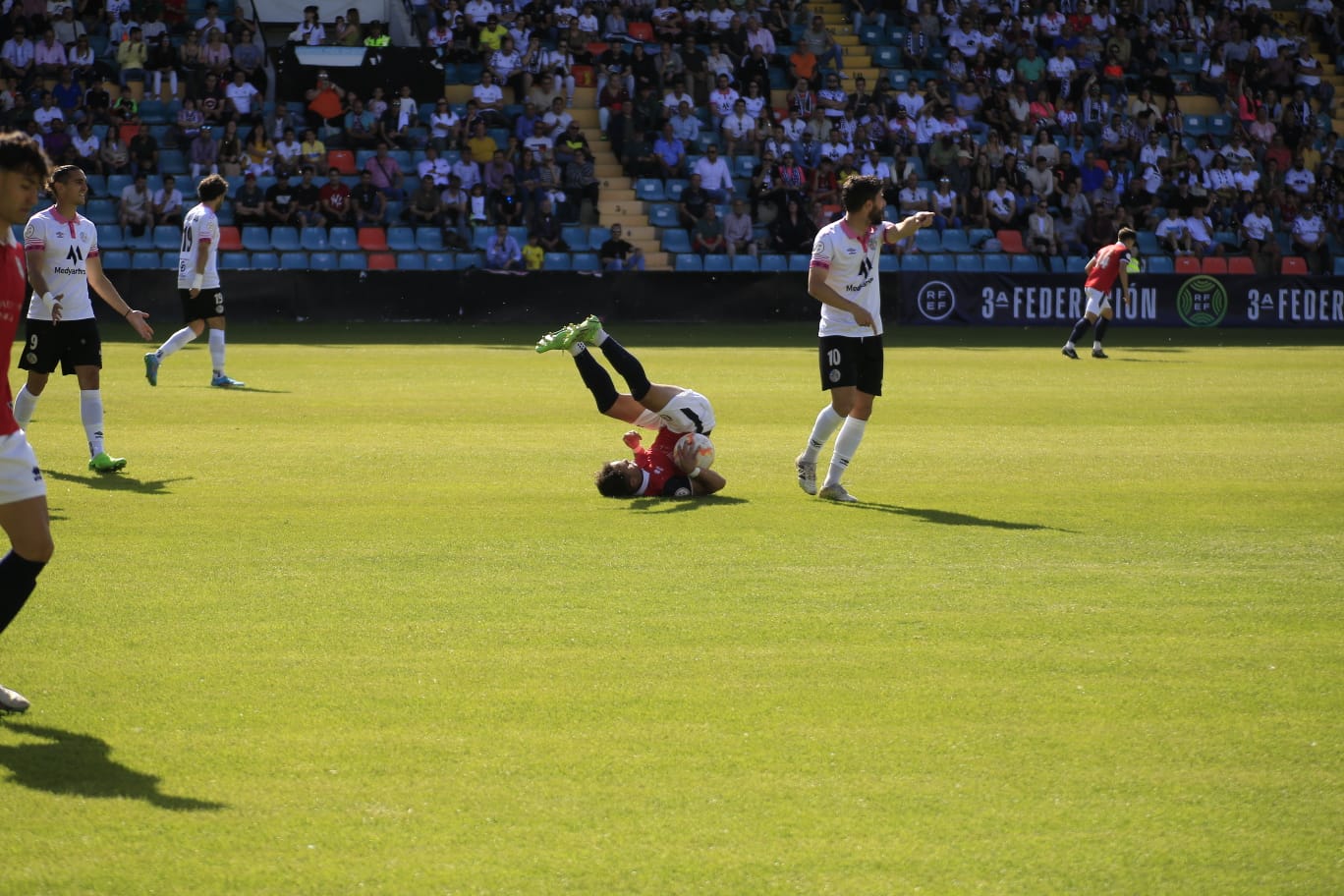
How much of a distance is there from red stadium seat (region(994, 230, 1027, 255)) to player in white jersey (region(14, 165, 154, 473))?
953 inches

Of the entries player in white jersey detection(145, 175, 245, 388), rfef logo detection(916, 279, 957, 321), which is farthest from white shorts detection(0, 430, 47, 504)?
rfef logo detection(916, 279, 957, 321)

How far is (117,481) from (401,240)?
20103mm

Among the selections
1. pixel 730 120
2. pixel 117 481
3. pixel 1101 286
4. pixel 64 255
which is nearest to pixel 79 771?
pixel 117 481

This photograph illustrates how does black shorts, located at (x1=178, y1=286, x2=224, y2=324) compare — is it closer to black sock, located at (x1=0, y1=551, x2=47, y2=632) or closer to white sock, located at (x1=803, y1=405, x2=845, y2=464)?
white sock, located at (x1=803, y1=405, x2=845, y2=464)

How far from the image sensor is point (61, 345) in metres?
11.4

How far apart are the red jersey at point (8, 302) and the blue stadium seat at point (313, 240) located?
25048mm

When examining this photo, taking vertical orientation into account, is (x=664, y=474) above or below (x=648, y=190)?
below

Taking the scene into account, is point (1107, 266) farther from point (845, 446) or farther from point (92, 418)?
point (92, 418)

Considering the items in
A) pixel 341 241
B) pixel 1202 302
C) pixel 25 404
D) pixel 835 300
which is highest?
pixel 835 300

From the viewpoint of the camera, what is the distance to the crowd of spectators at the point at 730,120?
30938 mm

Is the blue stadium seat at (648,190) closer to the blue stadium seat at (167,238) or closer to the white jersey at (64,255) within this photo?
the blue stadium seat at (167,238)

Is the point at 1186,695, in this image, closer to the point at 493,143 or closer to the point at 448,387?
the point at 448,387

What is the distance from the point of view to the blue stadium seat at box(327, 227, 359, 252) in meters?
30.1

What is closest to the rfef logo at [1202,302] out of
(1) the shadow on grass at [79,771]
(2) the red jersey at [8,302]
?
(2) the red jersey at [8,302]
